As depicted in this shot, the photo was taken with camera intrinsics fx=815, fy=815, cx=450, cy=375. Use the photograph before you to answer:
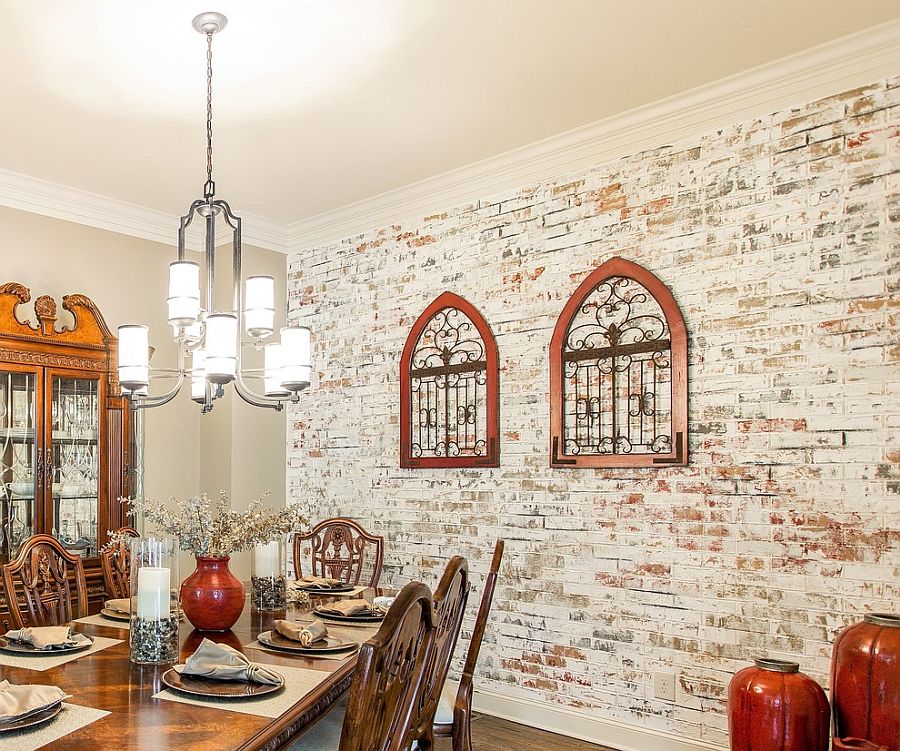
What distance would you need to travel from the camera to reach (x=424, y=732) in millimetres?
2201

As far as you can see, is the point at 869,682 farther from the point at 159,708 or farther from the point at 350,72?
the point at 350,72

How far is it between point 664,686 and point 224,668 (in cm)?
213

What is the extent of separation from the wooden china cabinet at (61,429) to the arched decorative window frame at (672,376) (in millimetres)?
2294

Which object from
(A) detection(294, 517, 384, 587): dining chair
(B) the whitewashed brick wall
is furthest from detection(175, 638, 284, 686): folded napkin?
(B) the whitewashed brick wall

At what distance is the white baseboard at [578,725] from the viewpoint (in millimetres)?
3361

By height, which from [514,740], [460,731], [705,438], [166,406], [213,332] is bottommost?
[514,740]

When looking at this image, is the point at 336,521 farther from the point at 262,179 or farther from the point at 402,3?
the point at 402,3

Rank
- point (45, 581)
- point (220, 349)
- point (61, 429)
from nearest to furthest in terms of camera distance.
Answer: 1. point (220, 349)
2. point (45, 581)
3. point (61, 429)

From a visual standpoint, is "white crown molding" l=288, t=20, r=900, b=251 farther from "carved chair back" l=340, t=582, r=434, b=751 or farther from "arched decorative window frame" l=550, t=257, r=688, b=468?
"carved chair back" l=340, t=582, r=434, b=751

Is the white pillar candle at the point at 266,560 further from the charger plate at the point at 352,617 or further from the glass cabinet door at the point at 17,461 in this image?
the glass cabinet door at the point at 17,461

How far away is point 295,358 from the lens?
2.72 m

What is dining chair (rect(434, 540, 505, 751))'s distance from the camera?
2508 millimetres

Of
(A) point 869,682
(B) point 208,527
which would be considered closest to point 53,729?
(B) point 208,527

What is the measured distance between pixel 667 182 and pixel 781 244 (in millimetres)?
602
